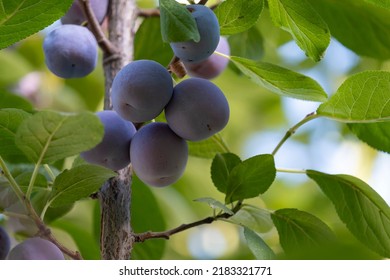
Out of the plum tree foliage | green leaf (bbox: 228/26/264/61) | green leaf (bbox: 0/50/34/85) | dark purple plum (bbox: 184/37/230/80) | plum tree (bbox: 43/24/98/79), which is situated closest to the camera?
the plum tree foliage

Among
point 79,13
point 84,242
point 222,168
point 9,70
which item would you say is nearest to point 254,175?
point 222,168

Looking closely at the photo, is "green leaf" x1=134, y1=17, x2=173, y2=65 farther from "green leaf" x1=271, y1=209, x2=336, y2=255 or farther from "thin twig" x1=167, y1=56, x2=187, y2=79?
"green leaf" x1=271, y1=209, x2=336, y2=255

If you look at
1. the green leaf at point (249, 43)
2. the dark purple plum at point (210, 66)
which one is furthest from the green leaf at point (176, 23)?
the green leaf at point (249, 43)

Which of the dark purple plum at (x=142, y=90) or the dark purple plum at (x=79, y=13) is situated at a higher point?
the dark purple plum at (x=142, y=90)

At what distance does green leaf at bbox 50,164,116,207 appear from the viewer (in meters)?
0.78

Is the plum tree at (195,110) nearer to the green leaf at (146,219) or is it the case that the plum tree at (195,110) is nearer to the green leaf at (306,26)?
the green leaf at (306,26)

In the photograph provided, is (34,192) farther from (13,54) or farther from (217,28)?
(13,54)

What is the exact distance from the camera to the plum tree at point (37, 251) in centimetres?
76

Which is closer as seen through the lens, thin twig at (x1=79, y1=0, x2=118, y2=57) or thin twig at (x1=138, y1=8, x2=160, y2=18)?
thin twig at (x1=79, y1=0, x2=118, y2=57)

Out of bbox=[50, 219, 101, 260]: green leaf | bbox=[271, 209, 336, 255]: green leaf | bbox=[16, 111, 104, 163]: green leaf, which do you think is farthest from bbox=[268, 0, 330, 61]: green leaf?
bbox=[50, 219, 101, 260]: green leaf

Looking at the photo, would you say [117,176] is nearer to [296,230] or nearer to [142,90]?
[142,90]

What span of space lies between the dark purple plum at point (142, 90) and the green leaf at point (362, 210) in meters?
0.31

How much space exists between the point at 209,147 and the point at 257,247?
311mm

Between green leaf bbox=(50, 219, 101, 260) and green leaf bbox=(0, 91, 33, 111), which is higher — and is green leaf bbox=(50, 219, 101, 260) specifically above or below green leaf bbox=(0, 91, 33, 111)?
below
